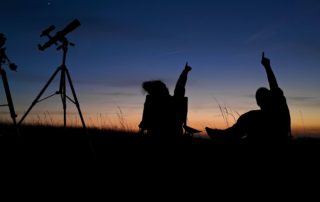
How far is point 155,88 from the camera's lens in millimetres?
5191

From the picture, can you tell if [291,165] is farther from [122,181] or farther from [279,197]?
[122,181]

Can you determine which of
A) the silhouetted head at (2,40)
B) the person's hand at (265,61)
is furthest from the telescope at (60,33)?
the person's hand at (265,61)

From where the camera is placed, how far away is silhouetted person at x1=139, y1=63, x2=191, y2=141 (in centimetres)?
514

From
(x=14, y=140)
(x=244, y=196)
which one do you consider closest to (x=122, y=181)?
(x=244, y=196)

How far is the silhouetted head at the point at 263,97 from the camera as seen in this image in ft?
13.9

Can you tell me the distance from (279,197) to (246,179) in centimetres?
64

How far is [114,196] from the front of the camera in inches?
134

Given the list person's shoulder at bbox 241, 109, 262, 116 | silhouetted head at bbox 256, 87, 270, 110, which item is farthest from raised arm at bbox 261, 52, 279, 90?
person's shoulder at bbox 241, 109, 262, 116

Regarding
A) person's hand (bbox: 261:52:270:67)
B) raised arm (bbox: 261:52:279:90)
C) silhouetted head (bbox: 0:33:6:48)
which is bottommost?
raised arm (bbox: 261:52:279:90)

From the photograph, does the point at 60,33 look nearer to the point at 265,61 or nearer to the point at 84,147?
the point at 84,147

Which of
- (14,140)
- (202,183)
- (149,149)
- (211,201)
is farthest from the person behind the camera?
(14,140)

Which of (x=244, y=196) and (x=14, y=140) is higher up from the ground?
(x=14, y=140)

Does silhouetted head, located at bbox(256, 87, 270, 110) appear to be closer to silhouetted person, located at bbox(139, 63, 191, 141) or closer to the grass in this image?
the grass

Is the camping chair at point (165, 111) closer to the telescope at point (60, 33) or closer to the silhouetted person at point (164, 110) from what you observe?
the silhouetted person at point (164, 110)
